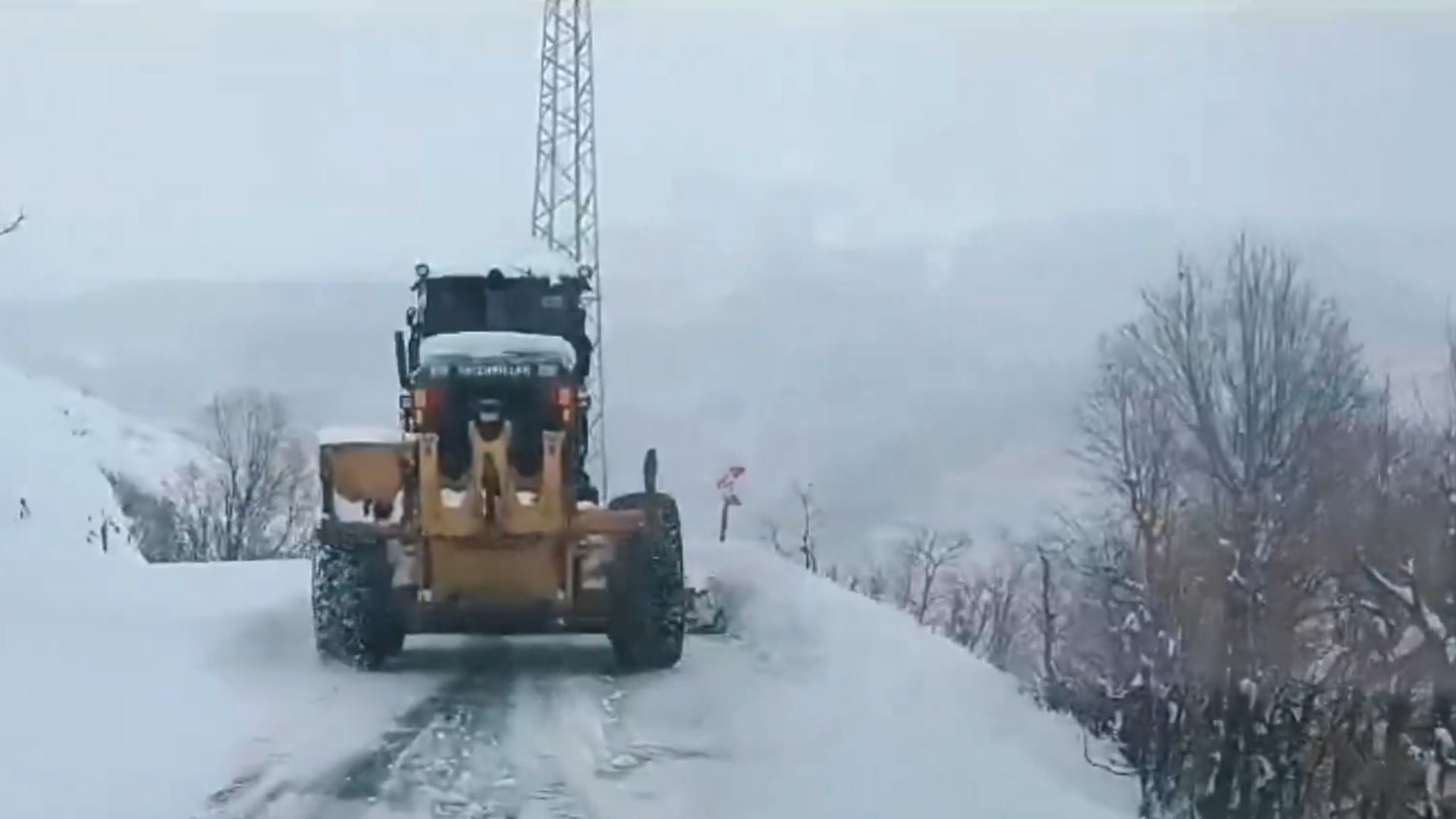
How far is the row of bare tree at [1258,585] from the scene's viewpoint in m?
17.7

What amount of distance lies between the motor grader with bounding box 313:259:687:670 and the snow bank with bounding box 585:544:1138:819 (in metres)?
0.81

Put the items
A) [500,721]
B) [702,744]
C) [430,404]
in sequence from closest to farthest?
[702,744] < [500,721] < [430,404]

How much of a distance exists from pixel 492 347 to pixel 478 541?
1.82 meters

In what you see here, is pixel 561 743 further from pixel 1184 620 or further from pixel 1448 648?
pixel 1448 648

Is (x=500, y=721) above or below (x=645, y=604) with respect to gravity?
below

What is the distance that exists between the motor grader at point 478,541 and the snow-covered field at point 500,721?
0.39 metres

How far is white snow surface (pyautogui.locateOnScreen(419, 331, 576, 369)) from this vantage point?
15406mm

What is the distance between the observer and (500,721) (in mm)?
12188

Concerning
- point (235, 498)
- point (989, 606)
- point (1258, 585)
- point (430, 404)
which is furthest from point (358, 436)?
point (235, 498)

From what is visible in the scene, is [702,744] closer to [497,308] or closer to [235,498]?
[497,308]

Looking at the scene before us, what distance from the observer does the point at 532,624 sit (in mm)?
14609

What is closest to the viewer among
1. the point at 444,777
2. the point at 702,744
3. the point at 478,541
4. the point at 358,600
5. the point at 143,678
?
the point at 444,777

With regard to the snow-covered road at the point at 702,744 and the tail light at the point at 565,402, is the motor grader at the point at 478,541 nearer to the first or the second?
the tail light at the point at 565,402

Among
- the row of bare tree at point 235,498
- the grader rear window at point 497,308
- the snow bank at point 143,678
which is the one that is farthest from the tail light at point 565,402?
the row of bare tree at point 235,498
